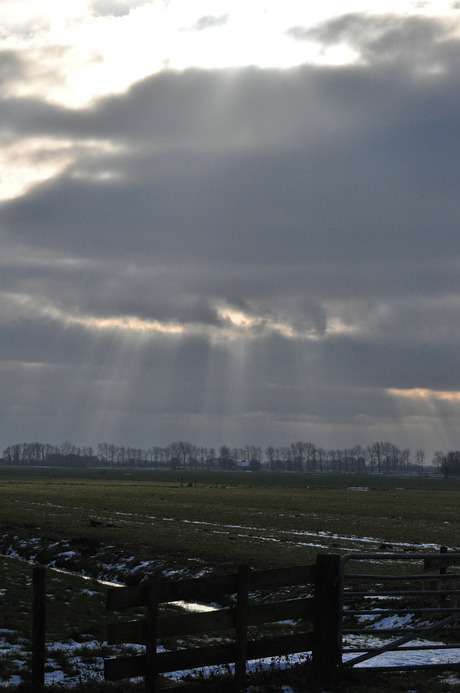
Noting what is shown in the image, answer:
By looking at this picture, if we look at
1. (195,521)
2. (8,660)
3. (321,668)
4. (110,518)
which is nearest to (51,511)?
(110,518)

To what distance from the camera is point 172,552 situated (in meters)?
37.3

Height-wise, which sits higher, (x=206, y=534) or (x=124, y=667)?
(x=124, y=667)

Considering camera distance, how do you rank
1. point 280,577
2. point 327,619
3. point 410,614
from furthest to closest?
1. point 410,614
2. point 327,619
3. point 280,577

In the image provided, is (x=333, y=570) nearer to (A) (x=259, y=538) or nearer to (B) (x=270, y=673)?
(B) (x=270, y=673)

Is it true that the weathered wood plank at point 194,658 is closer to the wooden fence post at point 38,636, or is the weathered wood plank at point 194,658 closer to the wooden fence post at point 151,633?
the wooden fence post at point 151,633

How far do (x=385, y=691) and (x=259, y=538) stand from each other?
33367 millimetres

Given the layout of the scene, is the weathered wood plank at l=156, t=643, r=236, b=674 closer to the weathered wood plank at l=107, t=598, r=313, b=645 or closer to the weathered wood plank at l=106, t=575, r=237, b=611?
the weathered wood plank at l=107, t=598, r=313, b=645

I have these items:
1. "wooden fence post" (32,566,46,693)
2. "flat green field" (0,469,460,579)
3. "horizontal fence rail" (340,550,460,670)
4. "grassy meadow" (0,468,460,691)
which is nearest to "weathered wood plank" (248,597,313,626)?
"horizontal fence rail" (340,550,460,670)

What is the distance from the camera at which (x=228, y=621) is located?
1204cm

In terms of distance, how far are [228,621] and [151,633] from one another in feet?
4.92

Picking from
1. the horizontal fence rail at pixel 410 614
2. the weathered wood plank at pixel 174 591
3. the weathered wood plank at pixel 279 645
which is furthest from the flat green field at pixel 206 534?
the weathered wood plank at pixel 174 591

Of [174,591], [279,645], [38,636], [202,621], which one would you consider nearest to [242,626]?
[202,621]

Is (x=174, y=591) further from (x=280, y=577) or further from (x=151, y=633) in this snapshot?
(x=280, y=577)

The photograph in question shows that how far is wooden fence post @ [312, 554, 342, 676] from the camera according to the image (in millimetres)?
12500
